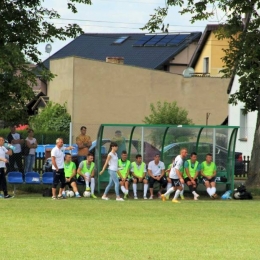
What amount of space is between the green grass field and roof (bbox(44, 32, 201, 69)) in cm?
5274

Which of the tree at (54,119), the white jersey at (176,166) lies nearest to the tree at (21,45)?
the white jersey at (176,166)

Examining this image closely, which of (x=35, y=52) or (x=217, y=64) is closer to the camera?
(x=35, y=52)

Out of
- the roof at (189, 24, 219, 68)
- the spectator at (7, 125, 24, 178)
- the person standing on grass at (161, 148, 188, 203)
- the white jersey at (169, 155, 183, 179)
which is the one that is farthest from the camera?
the roof at (189, 24, 219, 68)

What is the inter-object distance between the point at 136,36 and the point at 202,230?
2869 inches

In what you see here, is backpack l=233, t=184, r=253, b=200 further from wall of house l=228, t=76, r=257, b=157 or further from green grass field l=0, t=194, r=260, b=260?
wall of house l=228, t=76, r=257, b=157

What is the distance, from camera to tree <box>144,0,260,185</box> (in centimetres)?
3450

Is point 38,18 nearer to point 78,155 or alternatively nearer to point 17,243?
point 78,155

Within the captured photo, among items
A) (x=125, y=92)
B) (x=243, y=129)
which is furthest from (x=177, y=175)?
(x=125, y=92)

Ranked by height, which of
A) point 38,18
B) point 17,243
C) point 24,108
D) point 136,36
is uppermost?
point 136,36

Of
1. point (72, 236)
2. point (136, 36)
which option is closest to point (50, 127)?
point (136, 36)

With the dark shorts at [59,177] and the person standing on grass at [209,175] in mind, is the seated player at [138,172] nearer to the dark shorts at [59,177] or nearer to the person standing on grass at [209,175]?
the person standing on grass at [209,175]

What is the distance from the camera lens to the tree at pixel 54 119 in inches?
2579

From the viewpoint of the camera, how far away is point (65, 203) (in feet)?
93.0

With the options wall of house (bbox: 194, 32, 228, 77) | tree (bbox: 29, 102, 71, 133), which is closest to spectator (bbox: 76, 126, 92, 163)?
tree (bbox: 29, 102, 71, 133)
